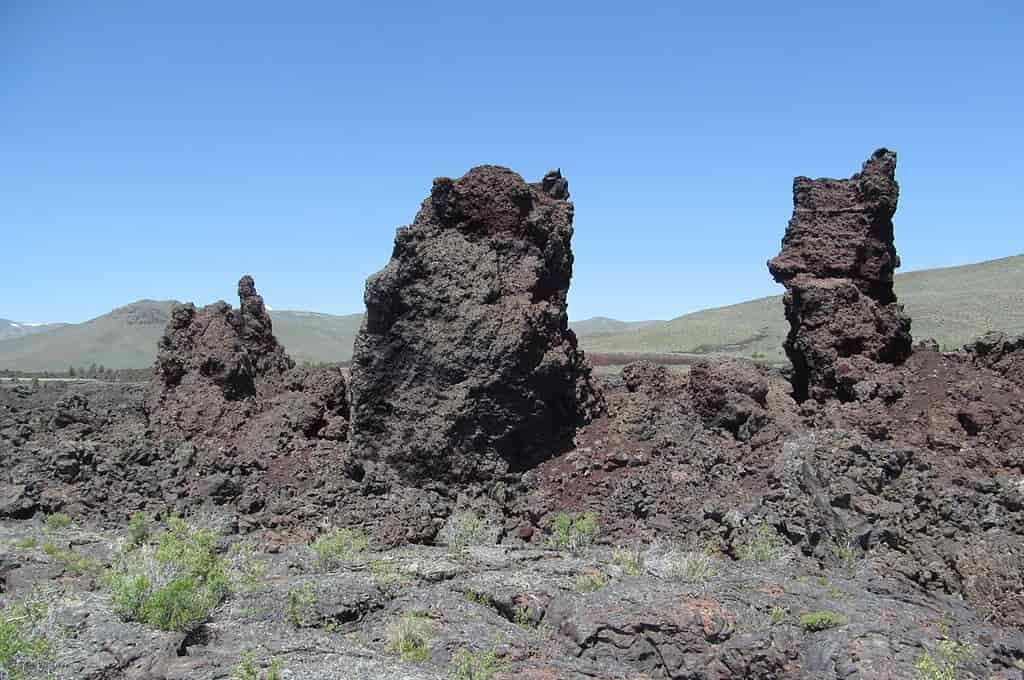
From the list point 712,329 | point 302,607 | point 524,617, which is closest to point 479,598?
point 524,617

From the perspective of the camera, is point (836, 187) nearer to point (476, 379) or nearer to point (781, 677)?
point (476, 379)

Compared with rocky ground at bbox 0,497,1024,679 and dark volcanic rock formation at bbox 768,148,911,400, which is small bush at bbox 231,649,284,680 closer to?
rocky ground at bbox 0,497,1024,679

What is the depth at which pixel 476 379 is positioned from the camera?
14750 mm

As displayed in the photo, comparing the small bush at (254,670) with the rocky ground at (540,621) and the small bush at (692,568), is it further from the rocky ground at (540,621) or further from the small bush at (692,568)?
the small bush at (692,568)

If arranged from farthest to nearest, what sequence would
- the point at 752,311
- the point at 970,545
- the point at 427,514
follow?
the point at 752,311, the point at 427,514, the point at 970,545

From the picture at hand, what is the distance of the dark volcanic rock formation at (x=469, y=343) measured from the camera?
48.4 ft

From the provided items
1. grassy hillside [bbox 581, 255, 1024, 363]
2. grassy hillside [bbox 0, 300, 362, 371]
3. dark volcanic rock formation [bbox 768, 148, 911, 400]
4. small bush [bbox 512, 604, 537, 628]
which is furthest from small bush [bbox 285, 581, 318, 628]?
grassy hillside [bbox 0, 300, 362, 371]

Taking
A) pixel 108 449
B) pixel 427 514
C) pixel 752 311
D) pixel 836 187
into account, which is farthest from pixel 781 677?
pixel 752 311

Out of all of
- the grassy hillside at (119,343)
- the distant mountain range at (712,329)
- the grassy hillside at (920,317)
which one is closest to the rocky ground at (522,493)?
the distant mountain range at (712,329)

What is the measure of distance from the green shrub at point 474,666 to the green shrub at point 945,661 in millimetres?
3975

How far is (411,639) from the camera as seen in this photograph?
909cm

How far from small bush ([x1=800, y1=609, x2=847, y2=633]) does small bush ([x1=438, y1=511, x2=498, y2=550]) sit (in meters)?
5.04

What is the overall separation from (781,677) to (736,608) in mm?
982

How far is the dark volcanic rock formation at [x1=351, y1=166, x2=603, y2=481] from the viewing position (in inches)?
581
